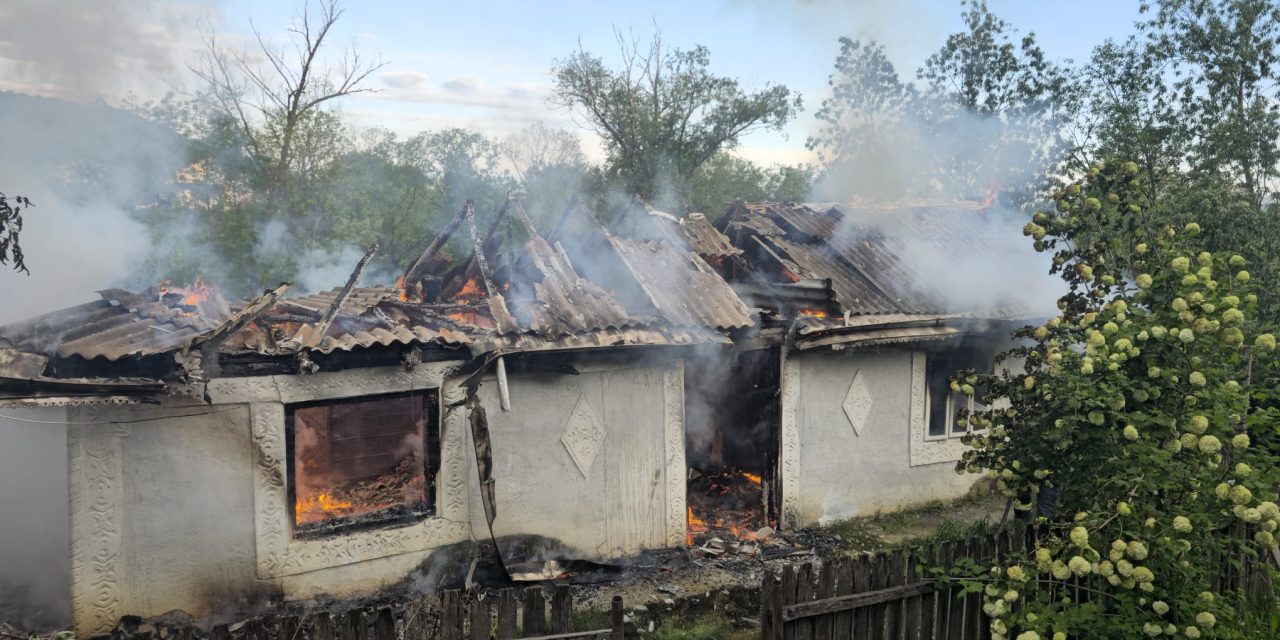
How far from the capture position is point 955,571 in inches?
212

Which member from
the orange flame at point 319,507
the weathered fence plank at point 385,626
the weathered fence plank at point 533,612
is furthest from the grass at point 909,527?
the weathered fence plank at point 385,626

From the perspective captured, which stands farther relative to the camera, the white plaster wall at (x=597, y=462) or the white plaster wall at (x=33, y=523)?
the white plaster wall at (x=597, y=462)

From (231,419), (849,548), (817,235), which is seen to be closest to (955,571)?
(849,548)

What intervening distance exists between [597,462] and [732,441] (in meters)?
3.39

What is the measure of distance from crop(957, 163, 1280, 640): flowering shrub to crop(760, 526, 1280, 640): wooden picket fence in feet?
0.56

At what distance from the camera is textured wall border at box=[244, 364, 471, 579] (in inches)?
289

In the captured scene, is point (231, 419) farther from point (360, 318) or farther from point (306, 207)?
point (306, 207)

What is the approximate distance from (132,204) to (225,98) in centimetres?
763

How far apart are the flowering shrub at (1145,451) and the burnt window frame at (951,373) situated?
5.60 m

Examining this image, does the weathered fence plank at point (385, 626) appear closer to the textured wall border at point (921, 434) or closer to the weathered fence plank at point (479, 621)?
the weathered fence plank at point (479, 621)

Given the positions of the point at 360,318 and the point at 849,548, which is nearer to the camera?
the point at 360,318

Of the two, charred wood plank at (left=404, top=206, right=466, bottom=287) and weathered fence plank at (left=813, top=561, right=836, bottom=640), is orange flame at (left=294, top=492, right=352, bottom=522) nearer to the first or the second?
charred wood plank at (left=404, top=206, right=466, bottom=287)

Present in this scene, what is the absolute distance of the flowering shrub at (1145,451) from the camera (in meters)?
4.52

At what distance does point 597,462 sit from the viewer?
8898 millimetres
